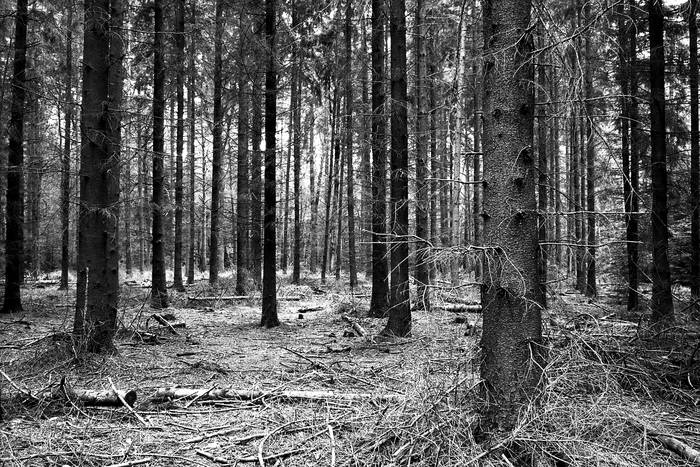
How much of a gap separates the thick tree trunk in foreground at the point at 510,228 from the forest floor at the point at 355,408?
0.18 m

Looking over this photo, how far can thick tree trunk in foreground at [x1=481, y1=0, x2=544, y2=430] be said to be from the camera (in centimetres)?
338

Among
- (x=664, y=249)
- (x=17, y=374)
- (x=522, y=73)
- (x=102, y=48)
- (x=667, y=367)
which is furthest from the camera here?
(x=664, y=249)

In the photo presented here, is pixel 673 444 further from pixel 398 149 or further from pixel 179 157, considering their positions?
pixel 179 157

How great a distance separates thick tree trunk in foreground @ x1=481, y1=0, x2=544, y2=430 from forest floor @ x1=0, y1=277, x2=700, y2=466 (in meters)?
0.18

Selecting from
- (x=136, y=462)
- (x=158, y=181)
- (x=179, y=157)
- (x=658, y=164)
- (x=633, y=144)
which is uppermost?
(x=633, y=144)

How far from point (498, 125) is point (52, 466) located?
14.6ft

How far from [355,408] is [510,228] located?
2.24 meters

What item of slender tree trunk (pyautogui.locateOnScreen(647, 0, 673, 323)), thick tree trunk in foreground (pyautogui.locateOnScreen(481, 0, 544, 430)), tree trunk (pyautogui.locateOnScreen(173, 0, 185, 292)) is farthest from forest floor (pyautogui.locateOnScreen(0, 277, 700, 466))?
tree trunk (pyautogui.locateOnScreen(173, 0, 185, 292))

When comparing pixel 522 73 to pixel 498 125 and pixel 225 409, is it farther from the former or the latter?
pixel 225 409

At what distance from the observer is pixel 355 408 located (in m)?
4.19

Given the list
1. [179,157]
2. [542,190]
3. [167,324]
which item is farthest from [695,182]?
[179,157]

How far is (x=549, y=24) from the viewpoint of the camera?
Answer: 364 cm

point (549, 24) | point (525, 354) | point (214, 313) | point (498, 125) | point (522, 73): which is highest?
point (549, 24)

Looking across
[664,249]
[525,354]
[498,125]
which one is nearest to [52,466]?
[525,354]
